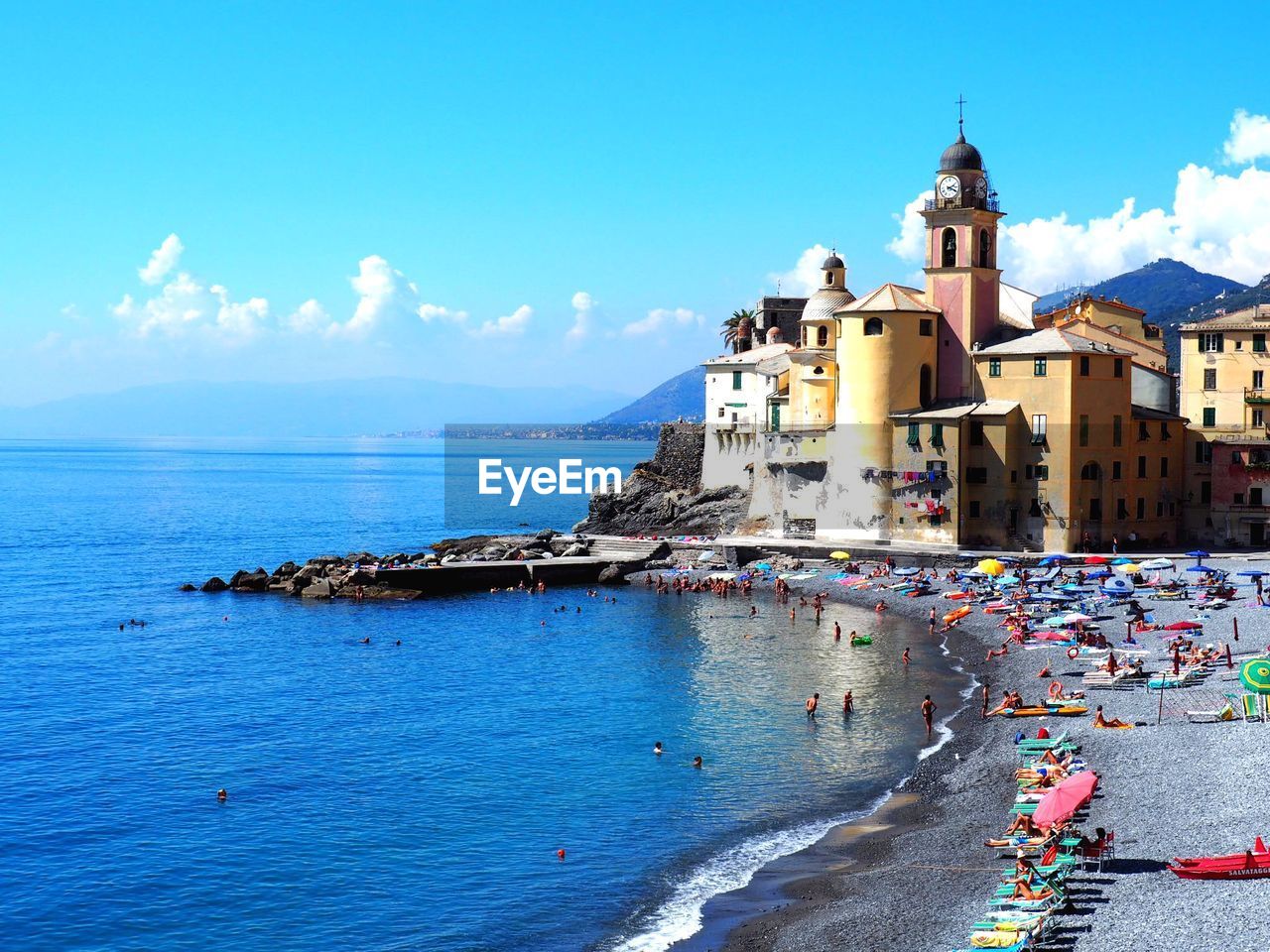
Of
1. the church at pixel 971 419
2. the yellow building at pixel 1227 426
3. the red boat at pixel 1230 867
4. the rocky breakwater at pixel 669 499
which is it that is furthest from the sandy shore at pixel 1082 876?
the rocky breakwater at pixel 669 499

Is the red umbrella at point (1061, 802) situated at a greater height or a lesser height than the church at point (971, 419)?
lesser

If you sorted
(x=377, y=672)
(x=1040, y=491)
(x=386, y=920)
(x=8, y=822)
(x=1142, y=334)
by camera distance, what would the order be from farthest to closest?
(x=1142, y=334), (x=1040, y=491), (x=377, y=672), (x=8, y=822), (x=386, y=920)

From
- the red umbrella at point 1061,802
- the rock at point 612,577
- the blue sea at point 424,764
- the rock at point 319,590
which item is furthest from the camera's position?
the rock at point 612,577

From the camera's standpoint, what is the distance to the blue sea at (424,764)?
93.5 ft

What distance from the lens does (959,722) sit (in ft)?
136

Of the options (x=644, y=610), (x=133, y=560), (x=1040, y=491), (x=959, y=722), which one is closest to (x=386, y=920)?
(x=959, y=722)

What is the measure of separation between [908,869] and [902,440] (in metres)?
45.4

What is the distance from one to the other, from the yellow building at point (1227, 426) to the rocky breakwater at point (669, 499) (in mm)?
30721

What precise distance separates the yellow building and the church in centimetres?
134

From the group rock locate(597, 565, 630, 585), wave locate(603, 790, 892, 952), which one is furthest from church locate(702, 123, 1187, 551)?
wave locate(603, 790, 892, 952)

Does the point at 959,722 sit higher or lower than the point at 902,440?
lower

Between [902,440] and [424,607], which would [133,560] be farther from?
[902,440]

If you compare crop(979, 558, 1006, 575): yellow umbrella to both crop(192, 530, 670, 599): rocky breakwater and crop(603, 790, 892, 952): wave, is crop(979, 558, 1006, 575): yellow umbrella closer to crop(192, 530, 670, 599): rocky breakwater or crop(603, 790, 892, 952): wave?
crop(192, 530, 670, 599): rocky breakwater

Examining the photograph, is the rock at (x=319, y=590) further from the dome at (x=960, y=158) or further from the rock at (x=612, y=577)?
the dome at (x=960, y=158)
